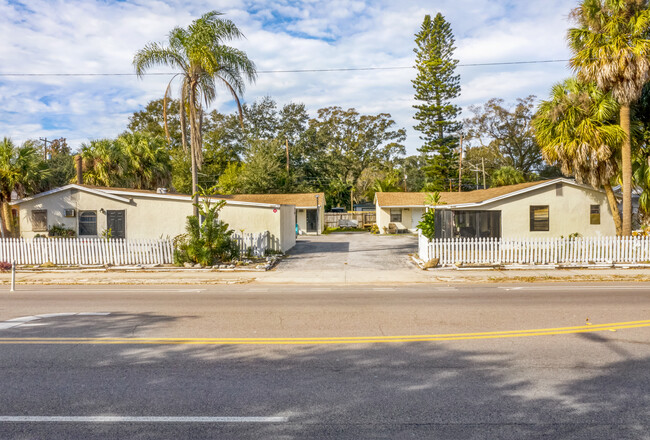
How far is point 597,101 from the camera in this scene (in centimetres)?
2036

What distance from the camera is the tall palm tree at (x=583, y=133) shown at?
19.6m

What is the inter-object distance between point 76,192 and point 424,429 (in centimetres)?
2229

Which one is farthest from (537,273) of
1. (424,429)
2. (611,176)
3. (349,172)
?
(349,172)

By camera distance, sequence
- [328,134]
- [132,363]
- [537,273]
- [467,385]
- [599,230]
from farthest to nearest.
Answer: [328,134], [599,230], [537,273], [132,363], [467,385]

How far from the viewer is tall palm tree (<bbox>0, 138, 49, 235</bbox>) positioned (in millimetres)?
21766

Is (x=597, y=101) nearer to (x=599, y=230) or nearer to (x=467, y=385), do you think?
(x=599, y=230)

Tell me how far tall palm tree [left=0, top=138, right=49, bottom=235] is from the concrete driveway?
1265cm

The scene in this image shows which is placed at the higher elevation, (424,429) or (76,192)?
(76,192)

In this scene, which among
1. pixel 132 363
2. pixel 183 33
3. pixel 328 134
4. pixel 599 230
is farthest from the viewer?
pixel 328 134

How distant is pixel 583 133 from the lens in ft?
65.2

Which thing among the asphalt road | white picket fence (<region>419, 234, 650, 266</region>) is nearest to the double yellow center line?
the asphalt road

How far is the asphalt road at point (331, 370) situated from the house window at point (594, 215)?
1182cm

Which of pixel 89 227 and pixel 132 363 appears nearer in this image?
pixel 132 363

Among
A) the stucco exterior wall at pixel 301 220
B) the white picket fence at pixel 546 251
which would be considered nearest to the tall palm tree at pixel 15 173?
the white picket fence at pixel 546 251
